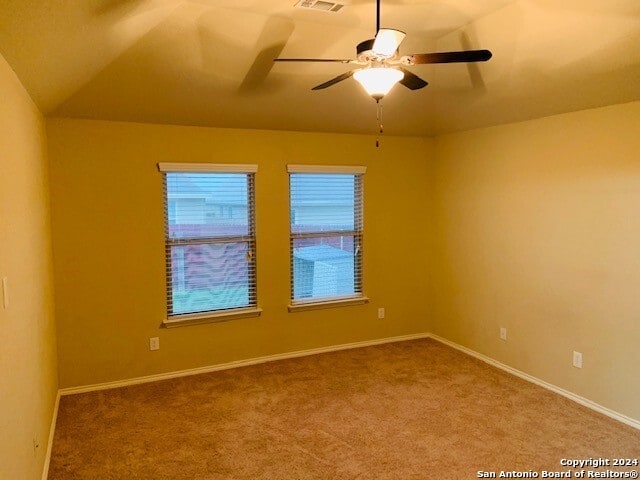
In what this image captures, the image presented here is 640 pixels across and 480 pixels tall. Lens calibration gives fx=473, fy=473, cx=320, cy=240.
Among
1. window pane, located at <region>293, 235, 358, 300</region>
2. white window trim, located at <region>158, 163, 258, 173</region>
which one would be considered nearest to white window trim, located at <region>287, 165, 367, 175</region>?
white window trim, located at <region>158, 163, 258, 173</region>

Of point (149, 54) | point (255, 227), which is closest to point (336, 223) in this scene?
point (255, 227)

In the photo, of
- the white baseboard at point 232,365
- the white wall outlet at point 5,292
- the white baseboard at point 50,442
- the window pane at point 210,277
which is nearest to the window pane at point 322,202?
the window pane at point 210,277

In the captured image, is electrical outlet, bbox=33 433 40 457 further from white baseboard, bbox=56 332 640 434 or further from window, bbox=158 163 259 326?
window, bbox=158 163 259 326

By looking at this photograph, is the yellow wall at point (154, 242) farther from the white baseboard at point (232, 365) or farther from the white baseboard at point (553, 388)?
the white baseboard at point (553, 388)

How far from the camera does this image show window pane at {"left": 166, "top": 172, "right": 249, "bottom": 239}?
423cm

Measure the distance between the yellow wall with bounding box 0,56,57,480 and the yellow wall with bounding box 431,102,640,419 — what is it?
3.73 metres

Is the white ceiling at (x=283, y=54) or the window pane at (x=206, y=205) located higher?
the white ceiling at (x=283, y=54)

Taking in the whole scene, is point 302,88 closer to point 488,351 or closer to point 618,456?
point 488,351

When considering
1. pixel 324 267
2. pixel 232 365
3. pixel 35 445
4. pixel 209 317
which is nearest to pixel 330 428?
pixel 232 365

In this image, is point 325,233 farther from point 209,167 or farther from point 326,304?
point 209,167

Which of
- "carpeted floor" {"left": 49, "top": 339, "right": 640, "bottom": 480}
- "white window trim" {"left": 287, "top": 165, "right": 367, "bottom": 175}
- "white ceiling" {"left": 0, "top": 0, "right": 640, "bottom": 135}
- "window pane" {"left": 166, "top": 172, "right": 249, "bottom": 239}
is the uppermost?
"white ceiling" {"left": 0, "top": 0, "right": 640, "bottom": 135}

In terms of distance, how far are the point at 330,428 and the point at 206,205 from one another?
7.33 feet

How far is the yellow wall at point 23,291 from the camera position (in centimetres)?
193

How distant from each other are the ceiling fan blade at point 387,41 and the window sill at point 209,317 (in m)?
2.99
